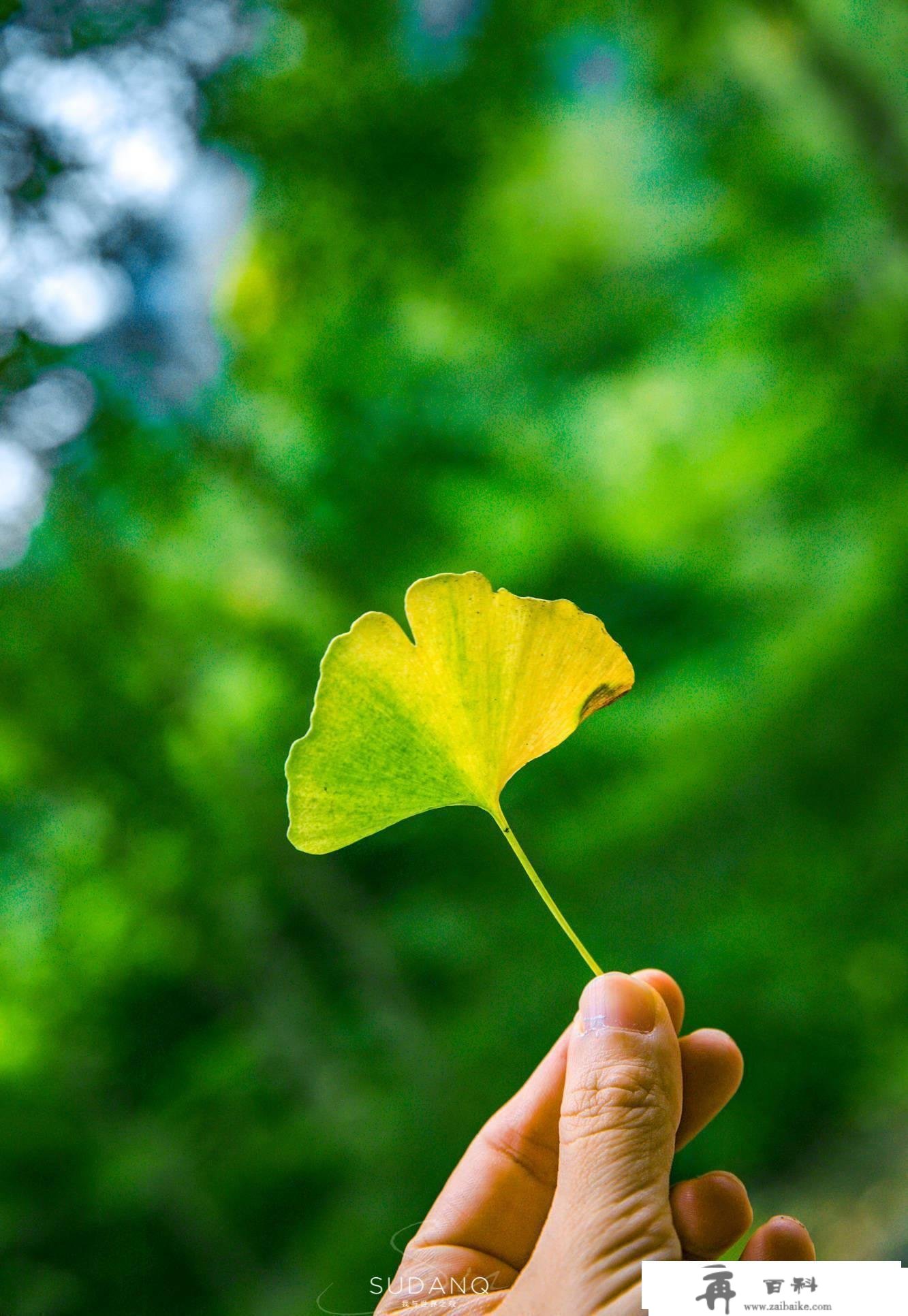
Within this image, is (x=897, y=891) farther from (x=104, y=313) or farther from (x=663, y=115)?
(x=104, y=313)

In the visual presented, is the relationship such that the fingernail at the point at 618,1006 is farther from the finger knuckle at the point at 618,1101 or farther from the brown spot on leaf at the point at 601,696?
the brown spot on leaf at the point at 601,696

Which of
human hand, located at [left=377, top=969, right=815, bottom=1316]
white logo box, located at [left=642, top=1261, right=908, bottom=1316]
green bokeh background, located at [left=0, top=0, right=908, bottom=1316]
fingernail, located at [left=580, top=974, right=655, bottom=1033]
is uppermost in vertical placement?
green bokeh background, located at [left=0, top=0, right=908, bottom=1316]

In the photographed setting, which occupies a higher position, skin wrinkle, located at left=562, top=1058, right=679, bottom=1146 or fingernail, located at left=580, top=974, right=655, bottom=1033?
fingernail, located at left=580, top=974, right=655, bottom=1033

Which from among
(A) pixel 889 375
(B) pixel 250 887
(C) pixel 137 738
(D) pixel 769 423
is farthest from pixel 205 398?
(A) pixel 889 375

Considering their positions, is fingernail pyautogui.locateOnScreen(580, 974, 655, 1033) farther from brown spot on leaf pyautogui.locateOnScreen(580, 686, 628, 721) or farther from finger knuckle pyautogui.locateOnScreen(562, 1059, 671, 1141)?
brown spot on leaf pyautogui.locateOnScreen(580, 686, 628, 721)

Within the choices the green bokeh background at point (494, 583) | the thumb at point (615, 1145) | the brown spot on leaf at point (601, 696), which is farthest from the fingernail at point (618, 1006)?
the green bokeh background at point (494, 583)

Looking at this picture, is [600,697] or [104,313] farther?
[104,313]

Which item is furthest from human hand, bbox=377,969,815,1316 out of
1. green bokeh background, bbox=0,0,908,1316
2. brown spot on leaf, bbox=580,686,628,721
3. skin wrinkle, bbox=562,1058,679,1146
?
green bokeh background, bbox=0,0,908,1316
